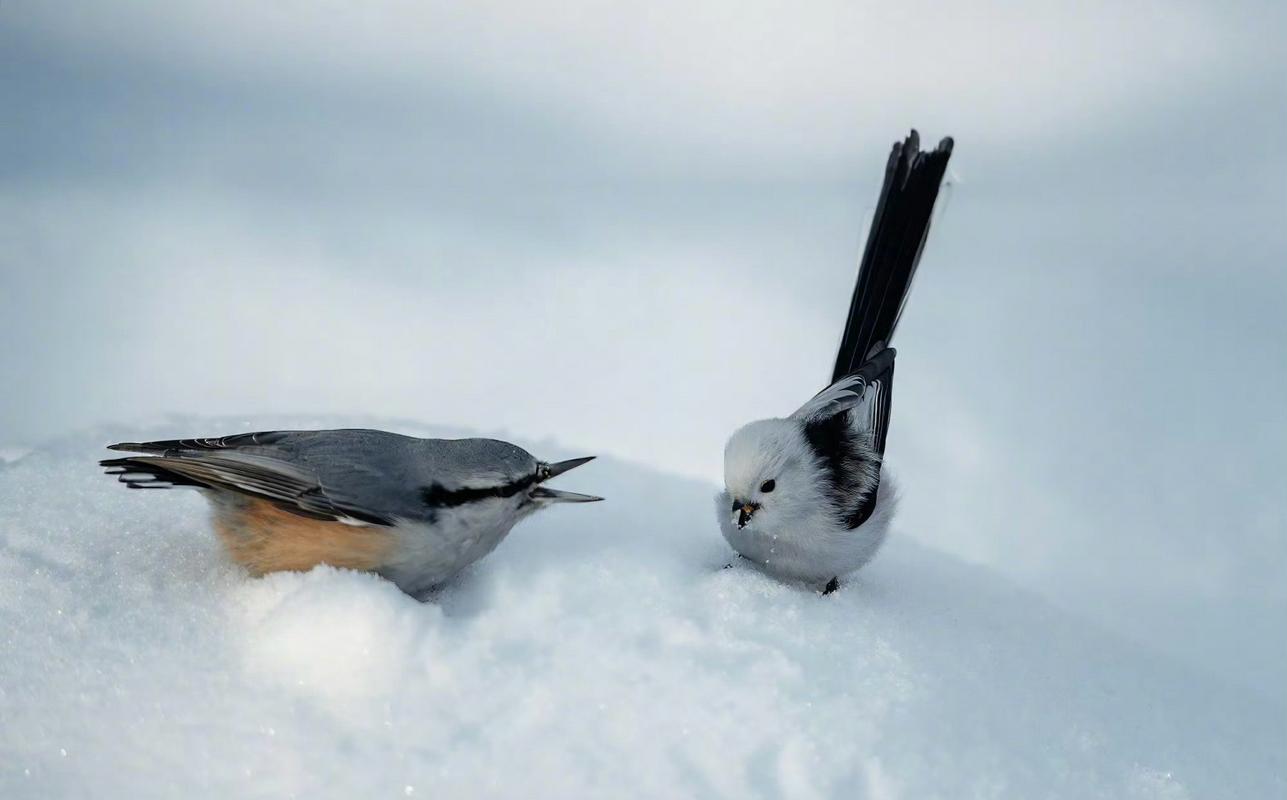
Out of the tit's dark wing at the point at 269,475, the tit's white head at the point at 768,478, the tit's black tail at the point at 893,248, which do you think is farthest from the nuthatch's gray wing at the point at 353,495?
the tit's black tail at the point at 893,248

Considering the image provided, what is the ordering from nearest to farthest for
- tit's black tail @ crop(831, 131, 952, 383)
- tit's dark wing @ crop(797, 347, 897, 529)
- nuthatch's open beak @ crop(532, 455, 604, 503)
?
nuthatch's open beak @ crop(532, 455, 604, 503)
tit's dark wing @ crop(797, 347, 897, 529)
tit's black tail @ crop(831, 131, 952, 383)

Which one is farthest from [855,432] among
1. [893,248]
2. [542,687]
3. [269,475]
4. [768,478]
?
[269,475]

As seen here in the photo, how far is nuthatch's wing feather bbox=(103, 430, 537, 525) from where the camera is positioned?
247 centimetres

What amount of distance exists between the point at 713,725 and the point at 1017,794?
0.63 m

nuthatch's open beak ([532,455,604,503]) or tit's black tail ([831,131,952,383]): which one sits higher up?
tit's black tail ([831,131,952,383])

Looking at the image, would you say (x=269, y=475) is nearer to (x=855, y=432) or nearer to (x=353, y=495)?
(x=353, y=495)

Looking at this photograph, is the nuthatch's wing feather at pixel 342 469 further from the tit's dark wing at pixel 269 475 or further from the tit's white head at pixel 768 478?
the tit's white head at pixel 768 478

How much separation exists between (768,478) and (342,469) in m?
1.08

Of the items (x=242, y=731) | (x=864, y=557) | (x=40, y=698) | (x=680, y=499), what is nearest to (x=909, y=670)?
(x=864, y=557)

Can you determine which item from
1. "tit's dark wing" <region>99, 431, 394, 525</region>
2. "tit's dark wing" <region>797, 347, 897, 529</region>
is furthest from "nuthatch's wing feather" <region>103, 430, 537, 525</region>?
"tit's dark wing" <region>797, 347, 897, 529</region>

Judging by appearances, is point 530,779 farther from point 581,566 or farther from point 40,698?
point 40,698

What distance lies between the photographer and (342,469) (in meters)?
2.51

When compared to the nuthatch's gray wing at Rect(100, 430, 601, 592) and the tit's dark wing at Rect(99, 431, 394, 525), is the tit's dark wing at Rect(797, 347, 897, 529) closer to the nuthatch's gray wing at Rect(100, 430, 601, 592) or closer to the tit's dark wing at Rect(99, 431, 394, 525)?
the nuthatch's gray wing at Rect(100, 430, 601, 592)

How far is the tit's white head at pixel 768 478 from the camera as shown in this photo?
2.90 meters
